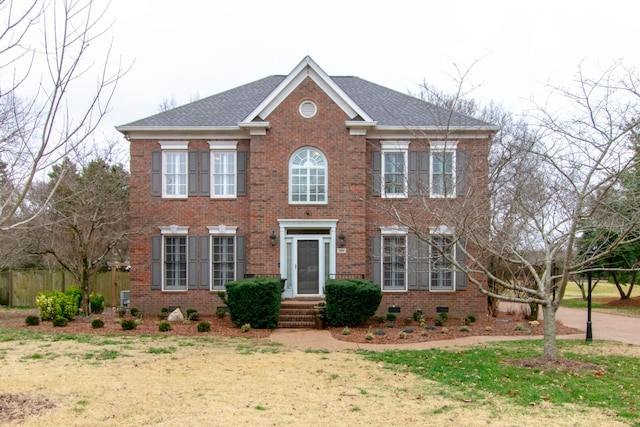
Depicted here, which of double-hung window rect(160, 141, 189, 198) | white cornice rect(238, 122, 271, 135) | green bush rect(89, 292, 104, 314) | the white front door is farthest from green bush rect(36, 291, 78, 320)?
white cornice rect(238, 122, 271, 135)

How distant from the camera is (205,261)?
18500 mm

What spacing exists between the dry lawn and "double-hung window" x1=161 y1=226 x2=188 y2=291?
679cm

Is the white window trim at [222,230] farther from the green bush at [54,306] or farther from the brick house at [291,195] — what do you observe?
the green bush at [54,306]

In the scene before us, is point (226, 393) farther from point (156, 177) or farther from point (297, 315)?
point (156, 177)

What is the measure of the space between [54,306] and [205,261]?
4.61 meters

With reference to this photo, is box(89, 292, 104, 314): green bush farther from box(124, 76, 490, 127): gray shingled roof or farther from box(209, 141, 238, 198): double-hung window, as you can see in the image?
box(124, 76, 490, 127): gray shingled roof

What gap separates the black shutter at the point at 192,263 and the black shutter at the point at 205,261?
163 millimetres

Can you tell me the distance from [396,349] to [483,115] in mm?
24215

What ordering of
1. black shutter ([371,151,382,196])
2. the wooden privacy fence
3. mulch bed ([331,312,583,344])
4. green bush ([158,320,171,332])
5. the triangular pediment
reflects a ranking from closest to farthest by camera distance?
mulch bed ([331,312,583,344]), green bush ([158,320,171,332]), the triangular pediment, black shutter ([371,151,382,196]), the wooden privacy fence

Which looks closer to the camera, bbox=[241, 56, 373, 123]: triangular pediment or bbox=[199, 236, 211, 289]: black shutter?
bbox=[241, 56, 373, 123]: triangular pediment

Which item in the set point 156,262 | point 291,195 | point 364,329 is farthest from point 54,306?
point 364,329

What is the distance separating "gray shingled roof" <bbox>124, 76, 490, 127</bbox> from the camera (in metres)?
18.4

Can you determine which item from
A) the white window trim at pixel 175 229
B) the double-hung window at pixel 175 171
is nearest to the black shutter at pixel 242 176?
the double-hung window at pixel 175 171

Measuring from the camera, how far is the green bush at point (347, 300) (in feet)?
51.3
